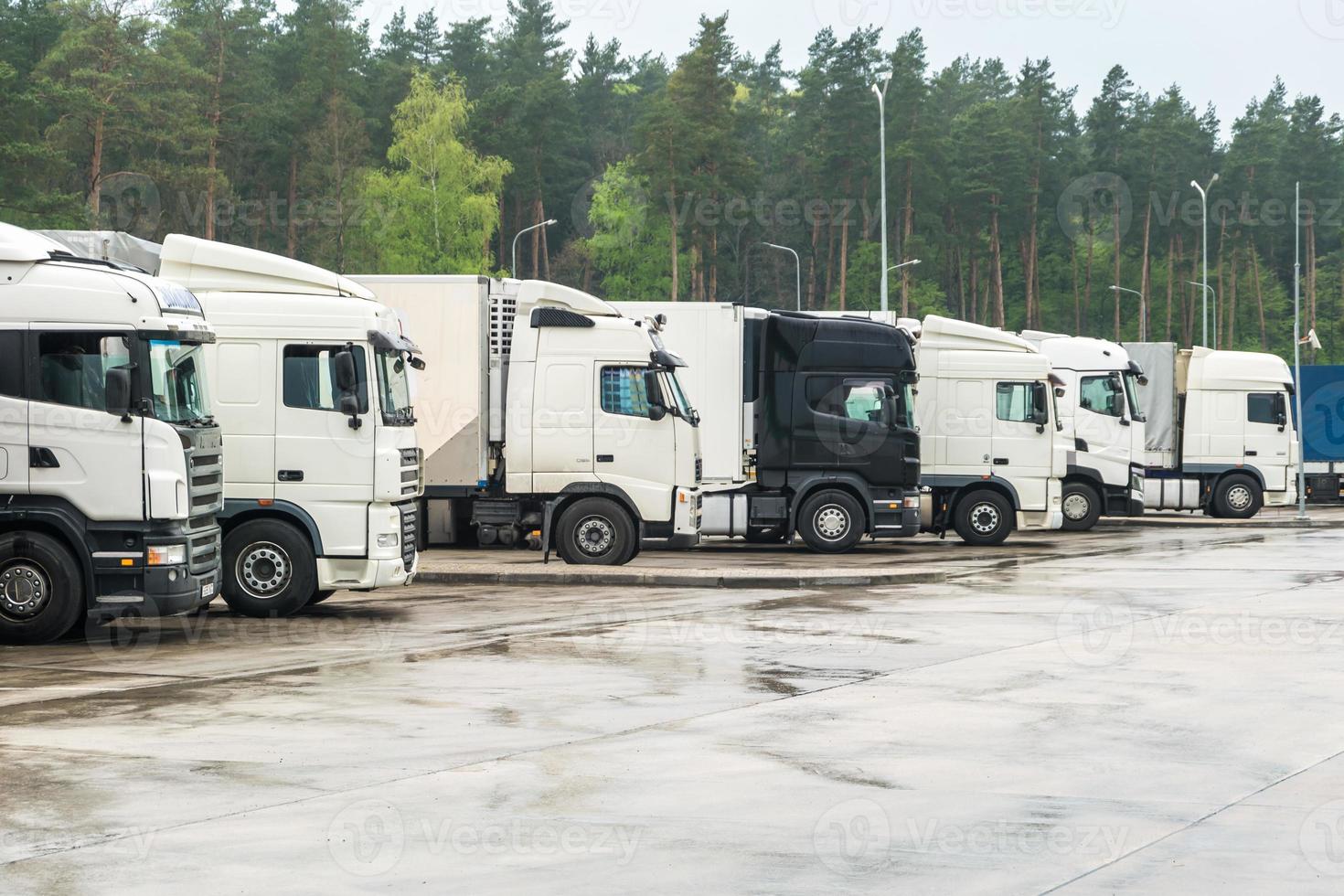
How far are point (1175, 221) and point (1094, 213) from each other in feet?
15.6

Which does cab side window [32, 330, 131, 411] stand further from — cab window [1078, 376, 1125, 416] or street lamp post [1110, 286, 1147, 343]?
street lamp post [1110, 286, 1147, 343]

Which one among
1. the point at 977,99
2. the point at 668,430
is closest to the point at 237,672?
the point at 668,430

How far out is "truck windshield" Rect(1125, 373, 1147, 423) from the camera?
97.8 feet

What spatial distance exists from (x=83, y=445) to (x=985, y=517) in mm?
16615

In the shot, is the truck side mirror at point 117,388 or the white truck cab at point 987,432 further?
the white truck cab at point 987,432

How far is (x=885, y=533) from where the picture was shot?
2408 centimetres

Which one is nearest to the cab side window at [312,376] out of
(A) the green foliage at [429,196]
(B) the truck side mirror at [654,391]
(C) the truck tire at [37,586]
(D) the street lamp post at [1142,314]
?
(C) the truck tire at [37,586]

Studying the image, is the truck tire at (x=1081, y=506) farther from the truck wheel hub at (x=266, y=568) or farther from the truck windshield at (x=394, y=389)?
the truck wheel hub at (x=266, y=568)

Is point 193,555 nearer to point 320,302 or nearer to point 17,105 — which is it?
point 320,302

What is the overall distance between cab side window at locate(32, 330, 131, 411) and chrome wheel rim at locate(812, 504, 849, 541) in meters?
12.8

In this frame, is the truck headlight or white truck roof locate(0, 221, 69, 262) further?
white truck roof locate(0, 221, 69, 262)

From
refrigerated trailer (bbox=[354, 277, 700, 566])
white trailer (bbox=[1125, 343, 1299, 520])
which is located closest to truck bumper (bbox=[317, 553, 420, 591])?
refrigerated trailer (bbox=[354, 277, 700, 566])

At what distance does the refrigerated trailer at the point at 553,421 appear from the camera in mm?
19984

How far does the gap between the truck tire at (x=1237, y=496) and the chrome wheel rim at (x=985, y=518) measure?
8759 millimetres
